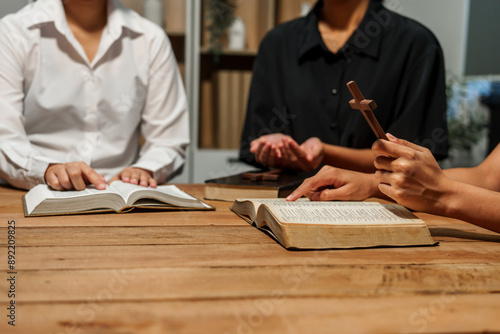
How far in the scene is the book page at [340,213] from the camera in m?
0.96

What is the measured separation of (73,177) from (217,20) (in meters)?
2.07

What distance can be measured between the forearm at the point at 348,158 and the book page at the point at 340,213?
0.63 meters

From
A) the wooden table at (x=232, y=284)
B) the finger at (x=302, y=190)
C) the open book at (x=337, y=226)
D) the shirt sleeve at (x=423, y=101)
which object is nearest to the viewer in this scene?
the wooden table at (x=232, y=284)

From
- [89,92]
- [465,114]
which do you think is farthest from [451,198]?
[465,114]

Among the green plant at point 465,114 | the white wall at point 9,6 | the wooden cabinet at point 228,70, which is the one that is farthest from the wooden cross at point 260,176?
the green plant at point 465,114

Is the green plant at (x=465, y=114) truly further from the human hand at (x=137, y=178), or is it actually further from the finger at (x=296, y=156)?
the human hand at (x=137, y=178)

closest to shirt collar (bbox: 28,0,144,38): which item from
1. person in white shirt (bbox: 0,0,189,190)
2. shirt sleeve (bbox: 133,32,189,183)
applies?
person in white shirt (bbox: 0,0,189,190)

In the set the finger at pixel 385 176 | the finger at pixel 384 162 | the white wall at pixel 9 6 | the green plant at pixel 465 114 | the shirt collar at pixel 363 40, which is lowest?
the green plant at pixel 465 114

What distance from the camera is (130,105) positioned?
6.34 feet

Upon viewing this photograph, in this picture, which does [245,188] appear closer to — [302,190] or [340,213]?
[302,190]

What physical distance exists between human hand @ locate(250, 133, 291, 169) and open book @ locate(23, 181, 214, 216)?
0.37m

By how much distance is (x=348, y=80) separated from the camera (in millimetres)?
1959

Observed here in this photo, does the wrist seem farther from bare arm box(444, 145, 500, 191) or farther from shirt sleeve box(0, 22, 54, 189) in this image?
shirt sleeve box(0, 22, 54, 189)

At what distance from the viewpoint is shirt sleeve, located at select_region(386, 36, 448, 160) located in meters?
1.87
